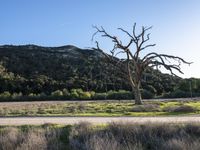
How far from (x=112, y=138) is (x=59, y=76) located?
6980cm

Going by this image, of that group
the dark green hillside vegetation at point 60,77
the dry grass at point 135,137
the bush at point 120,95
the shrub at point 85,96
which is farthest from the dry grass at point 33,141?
the dark green hillside vegetation at point 60,77

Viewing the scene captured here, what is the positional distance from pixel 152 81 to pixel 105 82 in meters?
8.72

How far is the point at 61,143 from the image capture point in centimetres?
1598

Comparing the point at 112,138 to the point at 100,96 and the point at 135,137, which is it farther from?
the point at 100,96

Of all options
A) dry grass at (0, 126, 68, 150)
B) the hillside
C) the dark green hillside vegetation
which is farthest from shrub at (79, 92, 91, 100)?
dry grass at (0, 126, 68, 150)

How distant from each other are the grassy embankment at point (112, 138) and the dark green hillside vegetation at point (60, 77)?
50.8 metres

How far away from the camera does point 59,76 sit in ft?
279

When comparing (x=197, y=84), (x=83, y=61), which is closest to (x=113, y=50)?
(x=197, y=84)

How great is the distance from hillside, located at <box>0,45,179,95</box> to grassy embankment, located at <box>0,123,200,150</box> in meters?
54.5

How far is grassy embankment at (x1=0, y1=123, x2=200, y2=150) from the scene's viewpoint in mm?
14453

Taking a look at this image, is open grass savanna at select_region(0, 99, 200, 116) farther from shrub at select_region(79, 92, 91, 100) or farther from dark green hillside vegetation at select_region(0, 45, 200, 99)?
dark green hillside vegetation at select_region(0, 45, 200, 99)

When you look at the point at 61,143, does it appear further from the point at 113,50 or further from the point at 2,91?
the point at 2,91

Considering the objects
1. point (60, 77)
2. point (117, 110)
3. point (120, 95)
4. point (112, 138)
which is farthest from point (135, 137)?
point (60, 77)

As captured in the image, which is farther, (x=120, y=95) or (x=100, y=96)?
(x=100, y=96)
